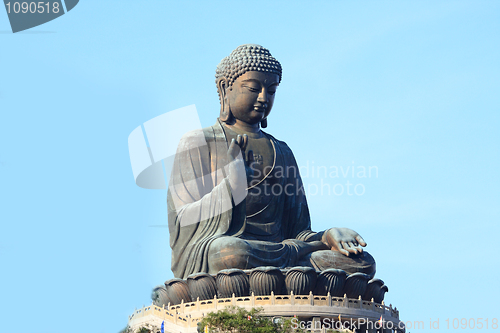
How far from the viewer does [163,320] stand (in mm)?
18859

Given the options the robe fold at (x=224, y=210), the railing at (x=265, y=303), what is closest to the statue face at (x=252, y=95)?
the robe fold at (x=224, y=210)

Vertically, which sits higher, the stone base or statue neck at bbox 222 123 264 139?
statue neck at bbox 222 123 264 139

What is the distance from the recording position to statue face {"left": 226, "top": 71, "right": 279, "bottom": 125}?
23.9m

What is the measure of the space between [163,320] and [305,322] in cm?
325

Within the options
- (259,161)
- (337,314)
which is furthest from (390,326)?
(259,161)

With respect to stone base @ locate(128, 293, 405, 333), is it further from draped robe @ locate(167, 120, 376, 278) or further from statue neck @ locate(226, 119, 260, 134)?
statue neck @ locate(226, 119, 260, 134)

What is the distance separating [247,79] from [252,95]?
0.42 meters

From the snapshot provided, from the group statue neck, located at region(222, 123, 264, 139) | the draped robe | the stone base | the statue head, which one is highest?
the statue head

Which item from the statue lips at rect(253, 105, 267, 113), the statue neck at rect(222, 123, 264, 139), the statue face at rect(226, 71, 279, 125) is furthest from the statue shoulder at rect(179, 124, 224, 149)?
the statue lips at rect(253, 105, 267, 113)

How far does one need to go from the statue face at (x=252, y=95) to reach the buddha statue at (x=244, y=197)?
0.08ft

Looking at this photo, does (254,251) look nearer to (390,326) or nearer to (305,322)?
(305,322)

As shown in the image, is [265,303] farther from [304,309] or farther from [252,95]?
[252,95]

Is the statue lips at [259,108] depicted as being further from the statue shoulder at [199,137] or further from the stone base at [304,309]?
the stone base at [304,309]

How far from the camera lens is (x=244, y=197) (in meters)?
22.6
